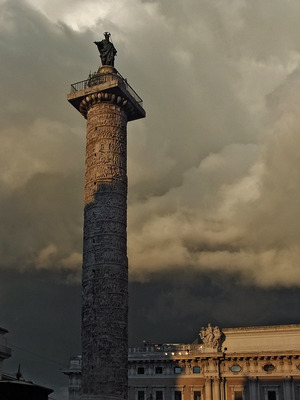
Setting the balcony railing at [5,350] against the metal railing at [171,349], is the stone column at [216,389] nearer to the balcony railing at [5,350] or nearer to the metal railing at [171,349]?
the metal railing at [171,349]

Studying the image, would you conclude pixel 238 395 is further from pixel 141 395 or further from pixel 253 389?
pixel 141 395

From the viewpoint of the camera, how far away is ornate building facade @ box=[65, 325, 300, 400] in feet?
147

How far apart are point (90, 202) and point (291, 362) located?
971 inches

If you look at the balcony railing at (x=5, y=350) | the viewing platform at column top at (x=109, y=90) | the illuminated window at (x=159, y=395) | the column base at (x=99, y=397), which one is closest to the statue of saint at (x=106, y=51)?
the viewing platform at column top at (x=109, y=90)

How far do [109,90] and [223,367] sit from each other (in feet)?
87.6

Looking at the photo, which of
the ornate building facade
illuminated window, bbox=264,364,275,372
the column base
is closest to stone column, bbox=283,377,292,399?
the ornate building facade

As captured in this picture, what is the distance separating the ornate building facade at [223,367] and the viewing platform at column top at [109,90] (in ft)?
75.1

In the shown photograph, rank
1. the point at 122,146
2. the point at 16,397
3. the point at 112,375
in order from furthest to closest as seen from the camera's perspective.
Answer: the point at 122,146 < the point at 112,375 < the point at 16,397

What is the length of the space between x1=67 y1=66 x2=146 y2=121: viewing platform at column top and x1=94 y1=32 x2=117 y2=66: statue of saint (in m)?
0.61

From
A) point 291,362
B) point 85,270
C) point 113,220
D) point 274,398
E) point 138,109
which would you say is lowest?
point 274,398

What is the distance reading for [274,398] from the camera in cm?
4456

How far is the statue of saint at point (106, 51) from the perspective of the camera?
109ft

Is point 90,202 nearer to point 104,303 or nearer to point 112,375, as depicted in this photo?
point 104,303

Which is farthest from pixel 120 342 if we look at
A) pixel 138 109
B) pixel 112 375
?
pixel 138 109
